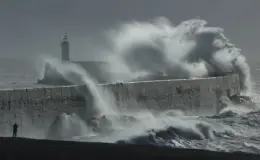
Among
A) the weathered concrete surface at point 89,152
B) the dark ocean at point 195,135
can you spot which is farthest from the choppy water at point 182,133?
the weathered concrete surface at point 89,152

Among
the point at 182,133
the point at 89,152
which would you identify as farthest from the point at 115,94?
the point at 89,152

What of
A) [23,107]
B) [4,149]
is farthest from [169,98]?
[4,149]

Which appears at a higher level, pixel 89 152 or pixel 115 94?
pixel 115 94

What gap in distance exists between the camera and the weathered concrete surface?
9.89 metres

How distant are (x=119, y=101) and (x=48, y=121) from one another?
463cm

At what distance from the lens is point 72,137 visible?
16.7m

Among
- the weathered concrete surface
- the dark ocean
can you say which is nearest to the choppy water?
the dark ocean

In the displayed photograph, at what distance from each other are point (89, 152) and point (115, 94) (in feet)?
32.1

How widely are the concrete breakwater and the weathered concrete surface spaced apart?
15.4 feet

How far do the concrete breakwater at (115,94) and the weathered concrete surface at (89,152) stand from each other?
4688 mm

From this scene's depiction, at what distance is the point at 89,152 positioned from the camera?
1045cm

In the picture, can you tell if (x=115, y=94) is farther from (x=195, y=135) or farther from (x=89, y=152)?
(x=89, y=152)

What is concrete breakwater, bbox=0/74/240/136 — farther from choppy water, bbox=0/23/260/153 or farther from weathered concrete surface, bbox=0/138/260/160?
weathered concrete surface, bbox=0/138/260/160

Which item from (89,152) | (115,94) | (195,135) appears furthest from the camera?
(115,94)
